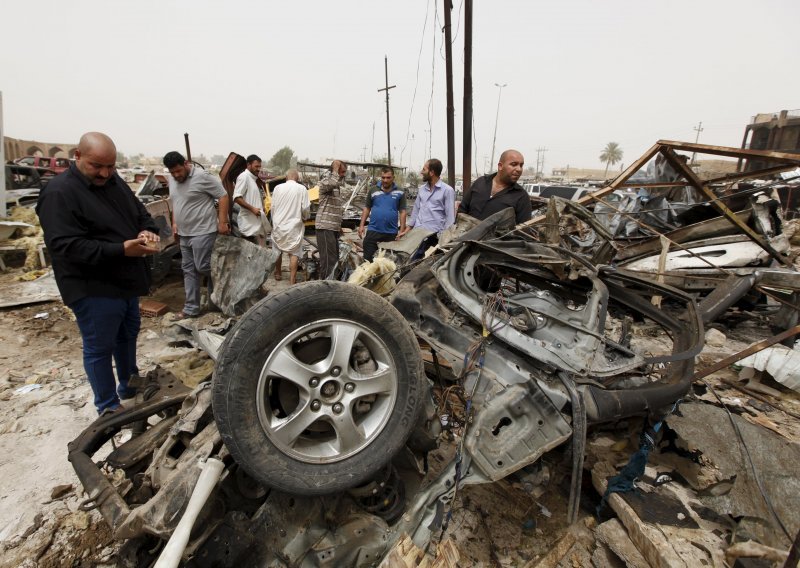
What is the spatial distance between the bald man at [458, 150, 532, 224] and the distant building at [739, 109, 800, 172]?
21.4 m

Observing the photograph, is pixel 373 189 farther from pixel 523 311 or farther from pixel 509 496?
pixel 509 496

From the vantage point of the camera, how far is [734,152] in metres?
3.16

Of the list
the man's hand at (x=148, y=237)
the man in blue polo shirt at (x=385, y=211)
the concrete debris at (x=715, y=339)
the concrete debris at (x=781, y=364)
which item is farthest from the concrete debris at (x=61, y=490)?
the concrete debris at (x=715, y=339)

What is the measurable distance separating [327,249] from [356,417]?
14.4ft

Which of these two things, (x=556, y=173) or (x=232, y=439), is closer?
(x=232, y=439)

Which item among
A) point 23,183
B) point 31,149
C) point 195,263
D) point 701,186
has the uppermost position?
point 31,149

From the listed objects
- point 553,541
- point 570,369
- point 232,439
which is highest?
point 570,369

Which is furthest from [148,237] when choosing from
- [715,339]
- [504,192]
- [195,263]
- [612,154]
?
[612,154]

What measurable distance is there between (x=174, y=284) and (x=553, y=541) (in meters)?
5.95

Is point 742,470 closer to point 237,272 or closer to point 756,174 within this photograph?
point 756,174

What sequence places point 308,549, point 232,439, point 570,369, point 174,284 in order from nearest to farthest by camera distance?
point 232,439 < point 308,549 < point 570,369 < point 174,284

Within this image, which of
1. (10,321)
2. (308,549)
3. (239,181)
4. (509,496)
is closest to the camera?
(308,549)

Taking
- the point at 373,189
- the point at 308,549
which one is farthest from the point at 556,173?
the point at 308,549

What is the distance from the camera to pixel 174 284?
615cm
